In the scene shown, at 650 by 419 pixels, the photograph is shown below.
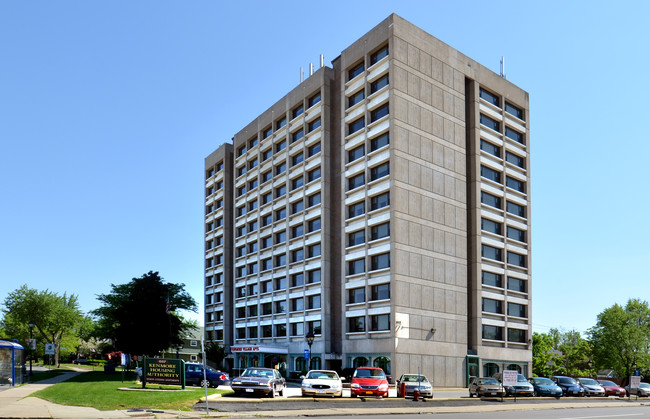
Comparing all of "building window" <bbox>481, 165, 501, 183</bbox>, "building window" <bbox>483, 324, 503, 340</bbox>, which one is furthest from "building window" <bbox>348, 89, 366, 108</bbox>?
"building window" <bbox>483, 324, 503, 340</bbox>

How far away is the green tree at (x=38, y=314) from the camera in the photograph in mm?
101062

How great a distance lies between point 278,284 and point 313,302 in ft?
28.9

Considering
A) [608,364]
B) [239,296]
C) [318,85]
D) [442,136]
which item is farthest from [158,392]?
[608,364]

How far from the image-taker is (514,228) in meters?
71.8

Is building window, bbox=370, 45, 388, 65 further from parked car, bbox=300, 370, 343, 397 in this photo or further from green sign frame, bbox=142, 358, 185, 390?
green sign frame, bbox=142, 358, 185, 390

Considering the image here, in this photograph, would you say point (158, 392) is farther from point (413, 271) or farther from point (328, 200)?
point (328, 200)

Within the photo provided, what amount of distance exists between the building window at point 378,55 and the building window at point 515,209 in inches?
851

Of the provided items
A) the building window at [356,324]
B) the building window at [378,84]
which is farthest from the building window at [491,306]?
the building window at [378,84]

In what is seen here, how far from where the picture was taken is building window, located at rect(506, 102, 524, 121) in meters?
74.5

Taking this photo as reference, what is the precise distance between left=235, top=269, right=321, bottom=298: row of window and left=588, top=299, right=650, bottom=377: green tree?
180ft

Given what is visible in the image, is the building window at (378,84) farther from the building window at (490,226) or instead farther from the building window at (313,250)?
the building window at (490,226)

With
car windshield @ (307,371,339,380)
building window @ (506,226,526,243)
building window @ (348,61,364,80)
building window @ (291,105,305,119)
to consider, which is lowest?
car windshield @ (307,371,339,380)

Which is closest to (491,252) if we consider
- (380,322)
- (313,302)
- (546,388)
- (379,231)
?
(379,231)

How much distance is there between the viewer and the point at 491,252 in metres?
68.2
